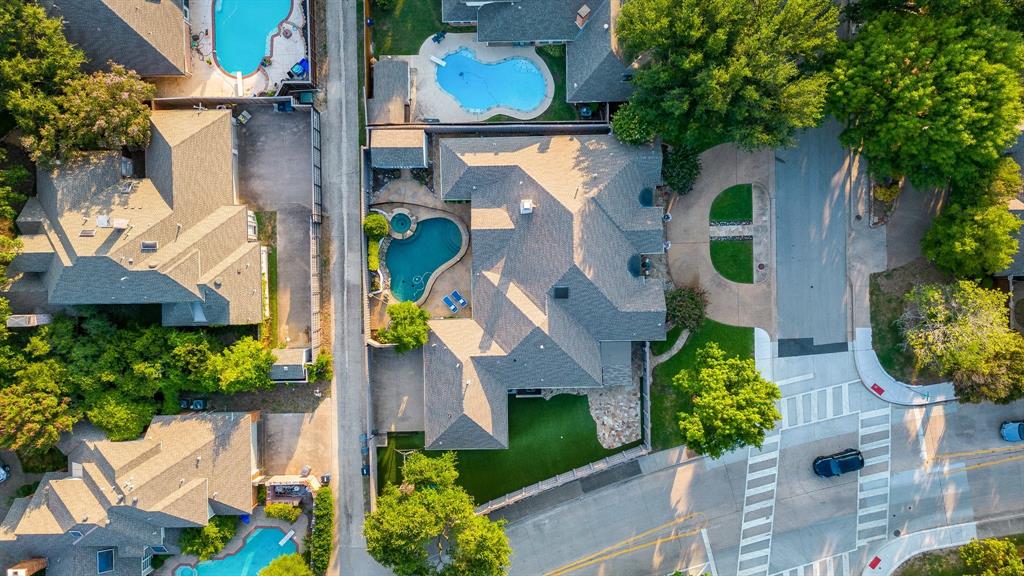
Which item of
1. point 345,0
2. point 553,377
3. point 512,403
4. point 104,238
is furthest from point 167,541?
point 345,0

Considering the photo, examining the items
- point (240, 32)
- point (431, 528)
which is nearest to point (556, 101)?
point (240, 32)

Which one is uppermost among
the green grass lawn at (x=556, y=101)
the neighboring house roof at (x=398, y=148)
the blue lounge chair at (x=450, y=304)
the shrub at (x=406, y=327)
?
the green grass lawn at (x=556, y=101)

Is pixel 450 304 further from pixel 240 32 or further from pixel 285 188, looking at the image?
pixel 240 32

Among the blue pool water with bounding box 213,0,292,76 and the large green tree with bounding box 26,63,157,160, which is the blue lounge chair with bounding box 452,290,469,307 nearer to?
the blue pool water with bounding box 213,0,292,76

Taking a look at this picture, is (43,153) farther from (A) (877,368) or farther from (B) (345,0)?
(A) (877,368)

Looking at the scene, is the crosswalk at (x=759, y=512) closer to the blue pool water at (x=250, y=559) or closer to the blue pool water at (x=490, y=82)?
the blue pool water at (x=490, y=82)

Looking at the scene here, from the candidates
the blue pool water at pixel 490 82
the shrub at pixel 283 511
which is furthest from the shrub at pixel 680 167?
the shrub at pixel 283 511

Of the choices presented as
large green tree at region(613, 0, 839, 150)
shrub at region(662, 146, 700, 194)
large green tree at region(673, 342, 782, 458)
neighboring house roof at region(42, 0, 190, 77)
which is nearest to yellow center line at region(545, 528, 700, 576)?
large green tree at region(673, 342, 782, 458)
